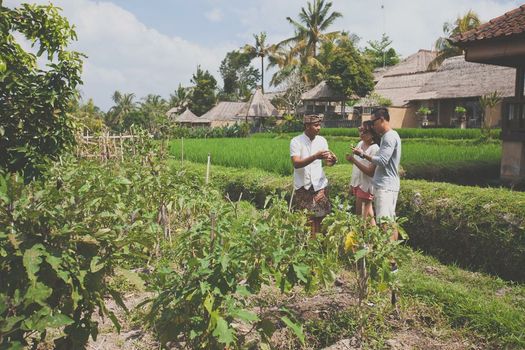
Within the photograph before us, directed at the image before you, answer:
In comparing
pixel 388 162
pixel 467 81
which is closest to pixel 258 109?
pixel 467 81

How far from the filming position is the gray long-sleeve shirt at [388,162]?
4.15 metres

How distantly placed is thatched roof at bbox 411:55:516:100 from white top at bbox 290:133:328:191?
2313 cm

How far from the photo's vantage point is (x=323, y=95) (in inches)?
1421

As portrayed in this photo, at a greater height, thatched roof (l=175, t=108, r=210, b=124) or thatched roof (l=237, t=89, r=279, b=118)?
thatched roof (l=237, t=89, r=279, b=118)

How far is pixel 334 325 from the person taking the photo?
3256 mm

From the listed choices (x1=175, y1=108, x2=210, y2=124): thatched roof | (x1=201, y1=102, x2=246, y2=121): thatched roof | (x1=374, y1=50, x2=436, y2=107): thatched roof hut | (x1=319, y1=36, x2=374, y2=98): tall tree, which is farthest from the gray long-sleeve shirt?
(x1=175, y1=108, x2=210, y2=124): thatched roof

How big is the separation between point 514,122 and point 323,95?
29.3m

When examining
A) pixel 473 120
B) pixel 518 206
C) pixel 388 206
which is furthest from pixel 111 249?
pixel 473 120

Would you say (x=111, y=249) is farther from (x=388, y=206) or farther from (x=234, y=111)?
(x=234, y=111)

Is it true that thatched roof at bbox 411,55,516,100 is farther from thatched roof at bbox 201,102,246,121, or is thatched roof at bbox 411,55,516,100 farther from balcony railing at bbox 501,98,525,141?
thatched roof at bbox 201,102,246,121

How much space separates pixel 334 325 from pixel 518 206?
234 centimetres

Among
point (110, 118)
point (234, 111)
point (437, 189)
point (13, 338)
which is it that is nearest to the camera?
point (13, 338)

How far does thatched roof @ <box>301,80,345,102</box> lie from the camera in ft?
116

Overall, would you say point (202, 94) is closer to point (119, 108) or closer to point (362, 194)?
point (119, 108)
